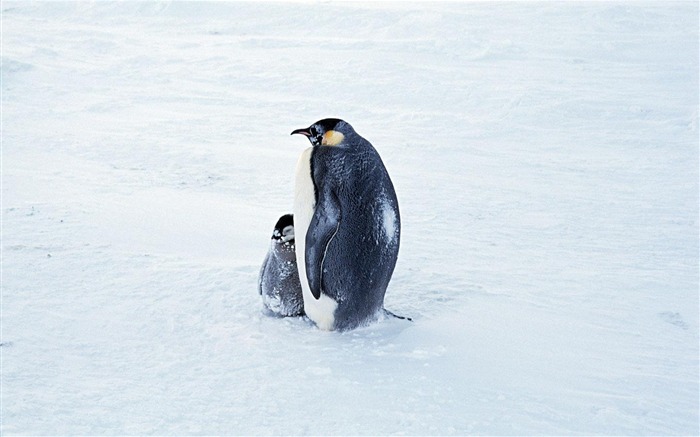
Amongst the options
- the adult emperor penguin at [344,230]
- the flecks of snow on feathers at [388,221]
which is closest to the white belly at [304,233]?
the adult emperor penguin at [344,230]

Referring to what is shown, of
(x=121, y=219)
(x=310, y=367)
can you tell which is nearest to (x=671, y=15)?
(x=121, y=219)

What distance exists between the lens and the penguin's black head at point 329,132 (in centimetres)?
230

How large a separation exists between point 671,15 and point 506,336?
35.5ft

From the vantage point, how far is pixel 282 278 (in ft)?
7.75

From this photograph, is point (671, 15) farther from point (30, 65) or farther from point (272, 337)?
point (272, 337)

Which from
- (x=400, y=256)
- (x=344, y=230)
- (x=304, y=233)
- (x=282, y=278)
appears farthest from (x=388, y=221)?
(x=400, y=256)

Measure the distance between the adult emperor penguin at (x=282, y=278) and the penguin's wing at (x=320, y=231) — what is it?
0.20m

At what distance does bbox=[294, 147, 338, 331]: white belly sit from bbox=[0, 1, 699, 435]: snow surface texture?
8 centimetres

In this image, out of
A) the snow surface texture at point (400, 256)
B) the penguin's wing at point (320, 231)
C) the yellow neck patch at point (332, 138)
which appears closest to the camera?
the snow surface texture at point (400, 256)

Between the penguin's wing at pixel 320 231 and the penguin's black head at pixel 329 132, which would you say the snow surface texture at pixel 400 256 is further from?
the penguin's black head at pixel 329 132

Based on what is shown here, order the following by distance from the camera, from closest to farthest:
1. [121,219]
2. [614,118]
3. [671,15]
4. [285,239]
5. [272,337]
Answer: [272,337] < [285,239] < [121,219] < [614,118] < [671,15]

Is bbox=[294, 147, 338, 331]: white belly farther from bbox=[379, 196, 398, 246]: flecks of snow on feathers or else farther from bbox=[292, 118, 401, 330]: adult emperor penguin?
bbox=[379, 196, 398, 246]: flecks of snow on feathers

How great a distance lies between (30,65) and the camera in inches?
309

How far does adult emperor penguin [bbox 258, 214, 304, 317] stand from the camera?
92.7 inches
